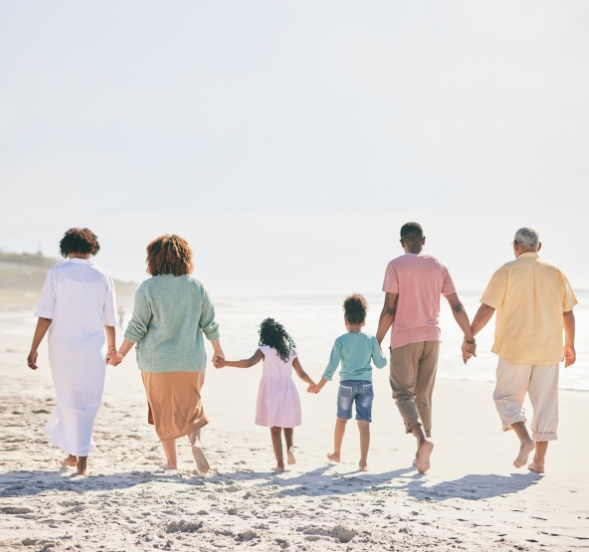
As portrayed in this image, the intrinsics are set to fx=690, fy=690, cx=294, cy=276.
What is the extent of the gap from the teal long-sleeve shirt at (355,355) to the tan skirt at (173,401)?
3.79 feet

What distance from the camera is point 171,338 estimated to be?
18.2ft

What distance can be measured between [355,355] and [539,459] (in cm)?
183

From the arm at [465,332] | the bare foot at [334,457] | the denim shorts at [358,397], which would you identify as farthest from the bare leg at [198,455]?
the arm at [465,332]

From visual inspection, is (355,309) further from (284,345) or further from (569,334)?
(569,334)

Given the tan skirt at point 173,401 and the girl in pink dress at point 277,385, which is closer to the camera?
the tan skirt at point 173,401

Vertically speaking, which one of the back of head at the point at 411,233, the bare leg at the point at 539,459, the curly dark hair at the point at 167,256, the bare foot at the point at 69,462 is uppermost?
the back of head at the point at 411,233

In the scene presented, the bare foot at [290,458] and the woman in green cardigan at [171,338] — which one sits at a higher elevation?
the woman in green cardigan at [171,338]

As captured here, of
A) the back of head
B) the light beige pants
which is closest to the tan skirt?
the back of head

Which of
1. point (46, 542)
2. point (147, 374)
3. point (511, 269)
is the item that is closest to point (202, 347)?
point (147, 374)

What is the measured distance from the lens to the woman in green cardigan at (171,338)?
18.1 feet

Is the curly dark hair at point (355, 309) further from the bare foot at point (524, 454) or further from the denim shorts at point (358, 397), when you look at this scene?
the bare foot at point (524, 454)

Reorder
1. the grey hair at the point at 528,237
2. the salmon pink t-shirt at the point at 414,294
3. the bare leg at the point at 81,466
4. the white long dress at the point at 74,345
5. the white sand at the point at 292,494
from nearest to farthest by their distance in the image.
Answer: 1. the white sand at the point at 292,494
2. the bare leg at the point at 81,466
3. the white long dress at the point at 74,345
4. the salmon pink t-shirt at the point at 414,294
5. the grey hair at the point at 528,237

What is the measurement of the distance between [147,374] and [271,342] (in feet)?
3.56

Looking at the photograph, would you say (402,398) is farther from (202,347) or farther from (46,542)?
(46,542)
